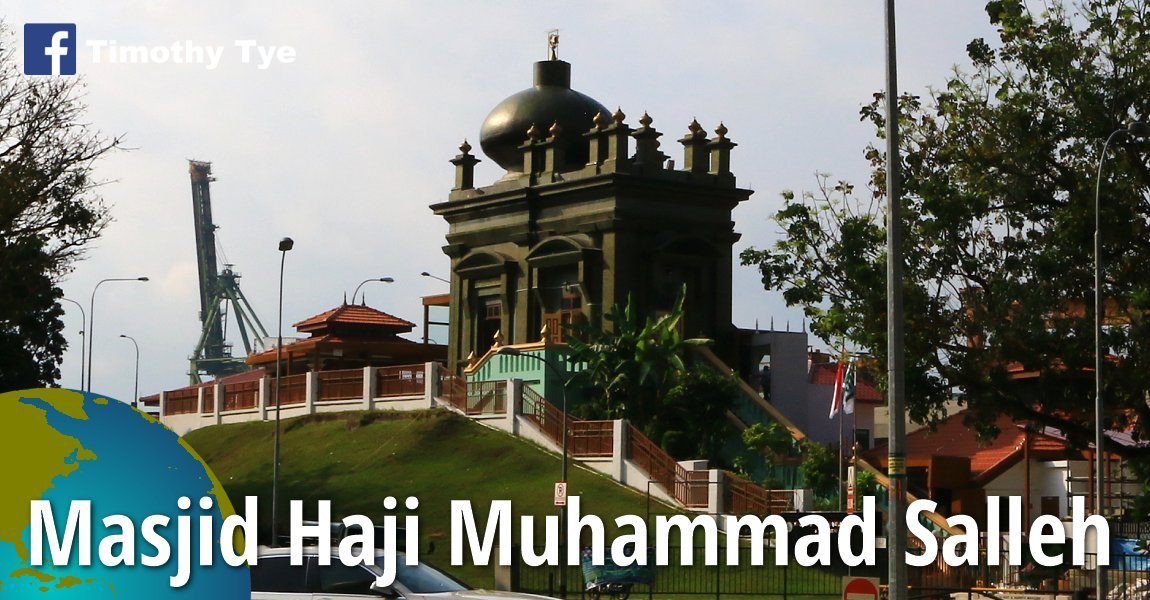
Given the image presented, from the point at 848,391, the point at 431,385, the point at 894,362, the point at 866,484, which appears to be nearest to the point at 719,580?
Result: the point at 866,484

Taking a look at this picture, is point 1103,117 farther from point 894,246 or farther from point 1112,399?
point 894,246

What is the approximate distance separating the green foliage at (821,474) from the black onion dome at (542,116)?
17.9m

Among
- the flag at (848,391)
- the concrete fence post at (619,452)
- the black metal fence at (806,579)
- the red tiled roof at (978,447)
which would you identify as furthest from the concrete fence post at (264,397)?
the black metal fence at (806,579)

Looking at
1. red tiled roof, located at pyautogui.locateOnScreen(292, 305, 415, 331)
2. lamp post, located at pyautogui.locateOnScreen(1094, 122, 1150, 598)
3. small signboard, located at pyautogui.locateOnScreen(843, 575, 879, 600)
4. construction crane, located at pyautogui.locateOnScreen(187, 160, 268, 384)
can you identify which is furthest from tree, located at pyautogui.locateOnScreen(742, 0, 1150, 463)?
construction crane, located at pyautogui.locateOnScreen(187, 160, 268, 384)

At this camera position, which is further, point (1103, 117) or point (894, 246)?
point (1103, 117)

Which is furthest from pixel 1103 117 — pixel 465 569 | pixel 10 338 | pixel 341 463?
pixel 10 338

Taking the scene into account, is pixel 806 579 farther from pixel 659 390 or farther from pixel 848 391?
pixel 659 390

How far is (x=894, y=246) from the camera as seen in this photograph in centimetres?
2169

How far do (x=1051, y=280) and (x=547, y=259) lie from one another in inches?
1274

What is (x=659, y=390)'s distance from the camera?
181ft

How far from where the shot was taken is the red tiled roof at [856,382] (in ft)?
236

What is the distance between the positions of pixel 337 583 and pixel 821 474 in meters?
34.3

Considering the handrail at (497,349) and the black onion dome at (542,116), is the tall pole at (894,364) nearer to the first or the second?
the handrail at (497,349)

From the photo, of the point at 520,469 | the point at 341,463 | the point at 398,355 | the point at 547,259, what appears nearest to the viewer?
the point at 520,469
